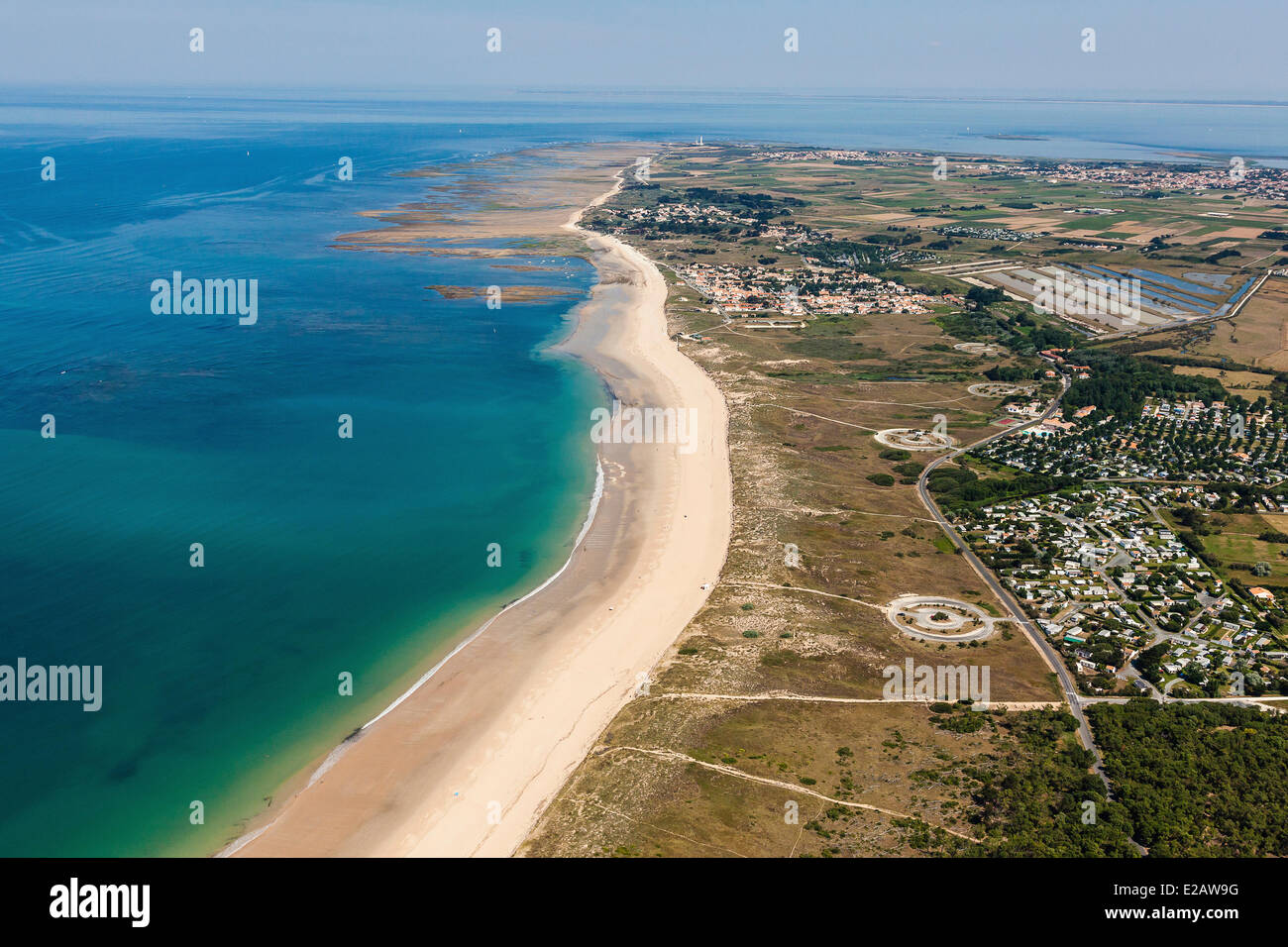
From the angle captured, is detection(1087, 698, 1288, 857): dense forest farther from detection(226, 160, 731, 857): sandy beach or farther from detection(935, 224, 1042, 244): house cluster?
detection(935, 224, 1042, 244): house cluster

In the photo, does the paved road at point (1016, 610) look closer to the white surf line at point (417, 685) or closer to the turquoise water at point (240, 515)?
the white surf line at point (417, 685)

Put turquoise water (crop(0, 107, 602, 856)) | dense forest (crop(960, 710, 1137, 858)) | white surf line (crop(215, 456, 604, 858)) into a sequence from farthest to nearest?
turquoise water (crop(0, 107, 602, 856)) → white surf line (crop(215, 456, 604, 858)) → dense forest (crop(960, 710, 1137, 858))

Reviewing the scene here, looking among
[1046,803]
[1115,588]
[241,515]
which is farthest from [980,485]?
[241,515]

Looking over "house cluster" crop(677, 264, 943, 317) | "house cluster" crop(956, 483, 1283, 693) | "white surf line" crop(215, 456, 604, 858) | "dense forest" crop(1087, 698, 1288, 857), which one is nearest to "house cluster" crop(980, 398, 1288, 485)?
"house cluster" crop(956, 483, 1283, 693)

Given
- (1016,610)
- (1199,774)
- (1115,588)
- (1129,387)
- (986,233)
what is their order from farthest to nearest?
(986,233), (1129,387), (1115,588), (1016,610), (1199,774)

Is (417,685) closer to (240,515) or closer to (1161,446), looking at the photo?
(240,515)
